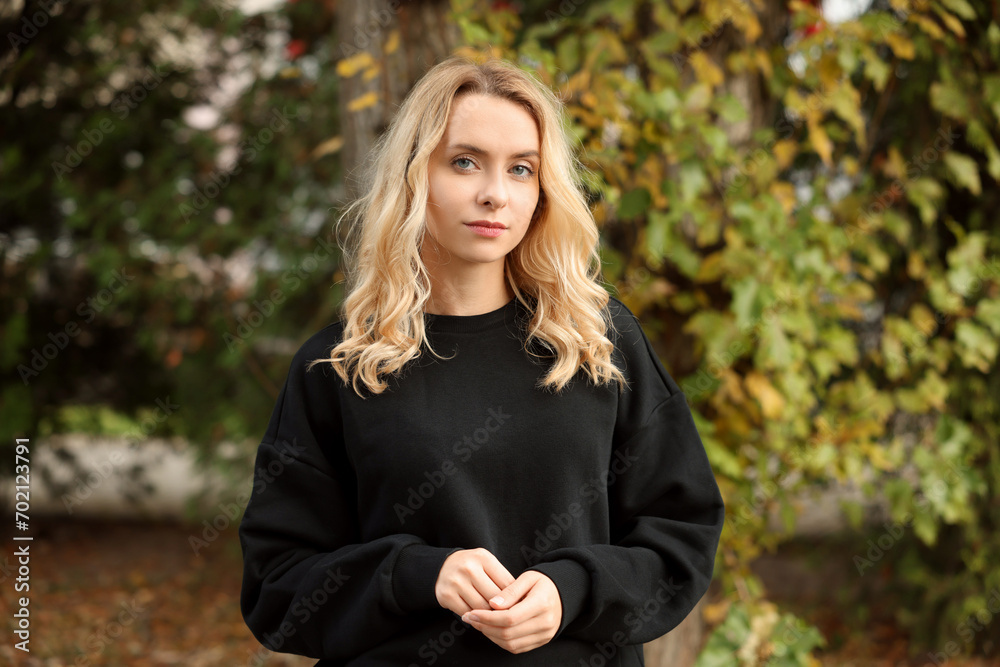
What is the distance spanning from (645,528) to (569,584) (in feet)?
0.77

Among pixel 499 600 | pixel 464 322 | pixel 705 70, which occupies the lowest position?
pixel 499 600

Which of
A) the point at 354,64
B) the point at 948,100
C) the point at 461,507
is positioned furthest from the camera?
the point at 948,100

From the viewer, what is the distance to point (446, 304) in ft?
5.24

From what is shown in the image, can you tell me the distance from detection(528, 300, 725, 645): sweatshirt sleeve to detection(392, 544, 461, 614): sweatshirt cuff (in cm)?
17

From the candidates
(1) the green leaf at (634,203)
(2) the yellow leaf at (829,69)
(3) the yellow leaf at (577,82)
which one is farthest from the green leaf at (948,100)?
(3) the yellow leaf at (577,82)

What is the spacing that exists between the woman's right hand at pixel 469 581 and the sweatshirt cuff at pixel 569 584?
73mm

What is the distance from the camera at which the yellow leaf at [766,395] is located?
2.54 meters

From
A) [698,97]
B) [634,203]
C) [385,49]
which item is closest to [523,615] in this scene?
[634,203]

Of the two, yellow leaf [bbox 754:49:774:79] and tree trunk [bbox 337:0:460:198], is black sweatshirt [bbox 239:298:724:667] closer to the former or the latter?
tree trunk [bbox 337:0:460:198]

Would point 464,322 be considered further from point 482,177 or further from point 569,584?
point 569,584

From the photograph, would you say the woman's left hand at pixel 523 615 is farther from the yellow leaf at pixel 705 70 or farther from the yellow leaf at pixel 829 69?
the yellow leaf at pixel 829 69

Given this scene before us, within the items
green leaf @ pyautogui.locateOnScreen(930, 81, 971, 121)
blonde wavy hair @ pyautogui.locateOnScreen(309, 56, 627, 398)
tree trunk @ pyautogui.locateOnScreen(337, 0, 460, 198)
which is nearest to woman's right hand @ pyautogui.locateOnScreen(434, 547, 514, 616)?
blonde wavy hair @ pyautogui.locateOnScreen(309, 56, 627, 398)

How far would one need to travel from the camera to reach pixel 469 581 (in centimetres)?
131

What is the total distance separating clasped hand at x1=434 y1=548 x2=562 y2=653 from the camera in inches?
50.5
